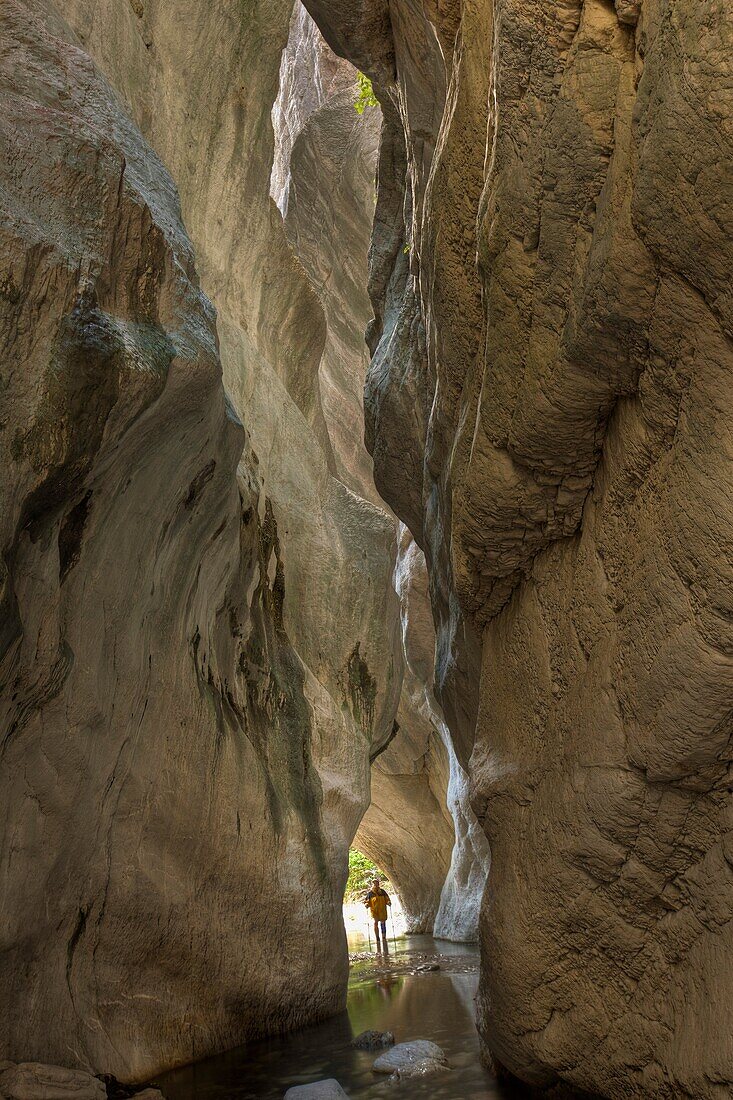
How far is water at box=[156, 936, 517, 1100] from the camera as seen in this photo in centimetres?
653

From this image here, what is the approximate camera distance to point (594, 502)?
16.5ft

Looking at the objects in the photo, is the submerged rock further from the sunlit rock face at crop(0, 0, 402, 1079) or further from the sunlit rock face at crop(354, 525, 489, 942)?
the sunlit rock face at crop(354, 525, 489, 942)

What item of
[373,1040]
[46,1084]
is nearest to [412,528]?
[373,1040]

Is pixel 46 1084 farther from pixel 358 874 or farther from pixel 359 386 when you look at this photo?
pixel 358 874

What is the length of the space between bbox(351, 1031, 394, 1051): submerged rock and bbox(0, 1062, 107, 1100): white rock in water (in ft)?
8.43

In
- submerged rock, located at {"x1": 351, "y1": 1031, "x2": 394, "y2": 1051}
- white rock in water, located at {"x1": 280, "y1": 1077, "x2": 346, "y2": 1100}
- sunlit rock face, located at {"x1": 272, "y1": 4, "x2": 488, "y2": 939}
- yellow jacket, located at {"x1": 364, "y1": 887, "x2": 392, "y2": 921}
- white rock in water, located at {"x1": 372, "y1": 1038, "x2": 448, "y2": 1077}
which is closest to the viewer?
white rock in water, located at {"x1": 280, "y1": 1077, "x2": 346, "y2": 1100}

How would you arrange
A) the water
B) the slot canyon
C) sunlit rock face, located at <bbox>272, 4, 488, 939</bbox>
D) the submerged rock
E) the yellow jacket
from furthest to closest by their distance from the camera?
1. sunlit rock face, located at <bbox>272, 4, 488, 939</bbox>
2. the yellow jacket
3. the submerged rock
4. the water
5. the slot canyon

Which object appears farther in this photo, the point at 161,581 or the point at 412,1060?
the point at 161,581

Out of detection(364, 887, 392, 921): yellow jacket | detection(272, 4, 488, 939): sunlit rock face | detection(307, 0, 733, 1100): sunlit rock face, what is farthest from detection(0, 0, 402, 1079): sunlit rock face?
detection(272, 4, 488, 939): sunlit rock face

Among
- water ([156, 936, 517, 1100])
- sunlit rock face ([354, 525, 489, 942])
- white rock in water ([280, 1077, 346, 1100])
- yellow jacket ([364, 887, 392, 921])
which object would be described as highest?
sunlit rock face ([354, 525, 489, 942])

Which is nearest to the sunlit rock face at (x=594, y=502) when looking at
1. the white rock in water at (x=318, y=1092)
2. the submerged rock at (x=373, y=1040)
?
the white rock in water at (x=318, y=1092)

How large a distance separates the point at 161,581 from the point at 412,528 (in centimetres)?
290

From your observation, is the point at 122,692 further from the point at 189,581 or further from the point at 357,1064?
the point at 357,1064

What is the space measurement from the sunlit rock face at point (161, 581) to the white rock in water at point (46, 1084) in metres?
0.45
